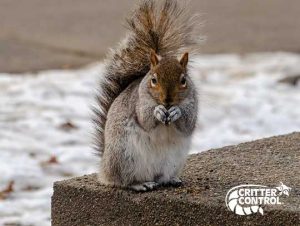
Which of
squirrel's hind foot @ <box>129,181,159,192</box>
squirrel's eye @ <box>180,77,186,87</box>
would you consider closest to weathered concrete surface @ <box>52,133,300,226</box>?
squirrel's hind foot @ <box>129,181,159,192</box>

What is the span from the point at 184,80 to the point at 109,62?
0.63 metres

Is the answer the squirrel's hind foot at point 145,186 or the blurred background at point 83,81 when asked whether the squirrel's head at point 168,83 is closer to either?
the squirrel's hind foot at point 145,186

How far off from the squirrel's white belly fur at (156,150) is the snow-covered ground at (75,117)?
56.2 inches

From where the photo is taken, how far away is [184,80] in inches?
150

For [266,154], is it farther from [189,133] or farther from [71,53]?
[71,53]

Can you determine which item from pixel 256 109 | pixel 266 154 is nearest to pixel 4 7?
pixel 256 109

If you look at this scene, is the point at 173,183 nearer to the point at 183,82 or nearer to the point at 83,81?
the point at 183,82

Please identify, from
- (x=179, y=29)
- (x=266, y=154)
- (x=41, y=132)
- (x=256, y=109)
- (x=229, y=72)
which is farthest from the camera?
(x=229, y=72)

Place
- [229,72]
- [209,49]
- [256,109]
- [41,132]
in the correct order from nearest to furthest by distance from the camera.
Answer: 1. [41,132]
2. [256,109]
3. [229,72]
4. [209,49]

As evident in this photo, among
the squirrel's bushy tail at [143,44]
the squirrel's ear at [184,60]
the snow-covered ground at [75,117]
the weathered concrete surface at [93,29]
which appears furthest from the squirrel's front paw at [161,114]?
the weathered concrete surface at [93,29]

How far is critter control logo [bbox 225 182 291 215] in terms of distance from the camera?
12.3 ft

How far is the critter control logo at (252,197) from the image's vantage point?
12.3ft

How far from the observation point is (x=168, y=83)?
373cm

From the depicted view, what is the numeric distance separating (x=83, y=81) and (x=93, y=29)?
2.53m
